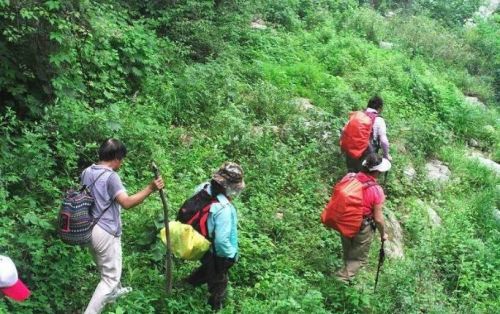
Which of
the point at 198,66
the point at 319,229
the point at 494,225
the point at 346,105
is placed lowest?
the point at 494,225

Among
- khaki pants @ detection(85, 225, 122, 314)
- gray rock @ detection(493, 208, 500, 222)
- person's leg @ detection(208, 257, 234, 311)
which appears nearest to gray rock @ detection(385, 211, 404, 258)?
gray rock @ detection(493, 208, 500, 222)

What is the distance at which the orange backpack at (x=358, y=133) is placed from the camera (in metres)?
7.75

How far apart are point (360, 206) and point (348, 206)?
13 cm

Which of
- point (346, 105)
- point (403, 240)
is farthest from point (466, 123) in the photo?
point (403, 240)

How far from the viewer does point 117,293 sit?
16.1 ft

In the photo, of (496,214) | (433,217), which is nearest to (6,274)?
(433,217)

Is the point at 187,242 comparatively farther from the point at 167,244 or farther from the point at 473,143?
the point at 473,143

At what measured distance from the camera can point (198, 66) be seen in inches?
391

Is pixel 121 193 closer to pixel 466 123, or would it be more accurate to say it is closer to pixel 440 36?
pixel 466 123

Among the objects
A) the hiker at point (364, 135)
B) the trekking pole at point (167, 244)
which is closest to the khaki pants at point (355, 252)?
the hiker at point (364, 135)

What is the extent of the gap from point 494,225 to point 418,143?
2317mm

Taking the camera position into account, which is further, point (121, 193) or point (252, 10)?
point (252, 10)

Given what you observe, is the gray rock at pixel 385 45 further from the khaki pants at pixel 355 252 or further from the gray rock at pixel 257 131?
the khaki pants at pixel 355 252

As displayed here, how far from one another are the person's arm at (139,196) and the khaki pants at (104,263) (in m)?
0.31
